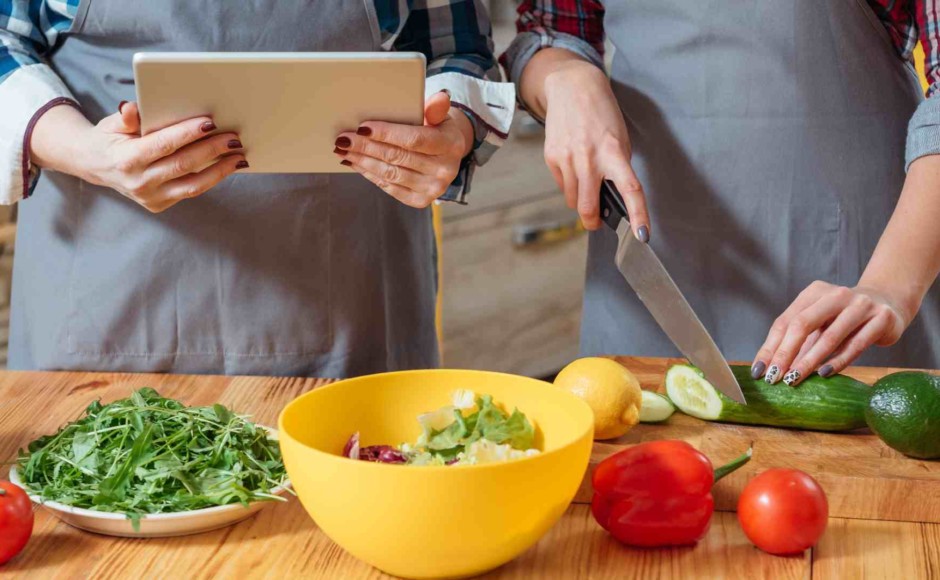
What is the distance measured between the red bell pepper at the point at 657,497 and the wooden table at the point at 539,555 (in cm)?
2

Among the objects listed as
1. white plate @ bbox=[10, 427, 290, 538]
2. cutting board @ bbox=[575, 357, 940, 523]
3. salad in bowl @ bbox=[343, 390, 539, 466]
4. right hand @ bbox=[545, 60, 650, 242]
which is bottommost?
cutting board @ bbox=[575, 357, 940, 523]

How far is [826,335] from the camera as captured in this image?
50.2 inches

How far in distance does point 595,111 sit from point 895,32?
0.49 meters

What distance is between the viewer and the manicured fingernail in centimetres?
125

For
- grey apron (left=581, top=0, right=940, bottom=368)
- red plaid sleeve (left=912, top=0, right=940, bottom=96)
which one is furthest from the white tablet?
red plaid sleeve (left=912, top=0, right=940, bottom=96)

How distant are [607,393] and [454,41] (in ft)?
2.23

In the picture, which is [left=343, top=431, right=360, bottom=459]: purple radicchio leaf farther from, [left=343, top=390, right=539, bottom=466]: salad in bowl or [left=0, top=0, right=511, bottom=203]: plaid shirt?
[left=0, top=0, right=511, bottom=203]: plaid shirt

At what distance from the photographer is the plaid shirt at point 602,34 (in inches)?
55.8

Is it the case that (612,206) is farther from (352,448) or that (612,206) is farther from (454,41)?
(352,448)

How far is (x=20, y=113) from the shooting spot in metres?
1.38

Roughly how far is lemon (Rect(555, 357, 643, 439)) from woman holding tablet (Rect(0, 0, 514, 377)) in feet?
1.21

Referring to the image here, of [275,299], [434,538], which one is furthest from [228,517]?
[275,299]

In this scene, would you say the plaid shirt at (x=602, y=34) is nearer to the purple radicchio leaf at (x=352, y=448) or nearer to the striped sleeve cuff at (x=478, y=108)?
the striped sleeve cuff at (x=478, y=108)

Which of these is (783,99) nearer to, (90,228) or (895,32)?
(895,32)
